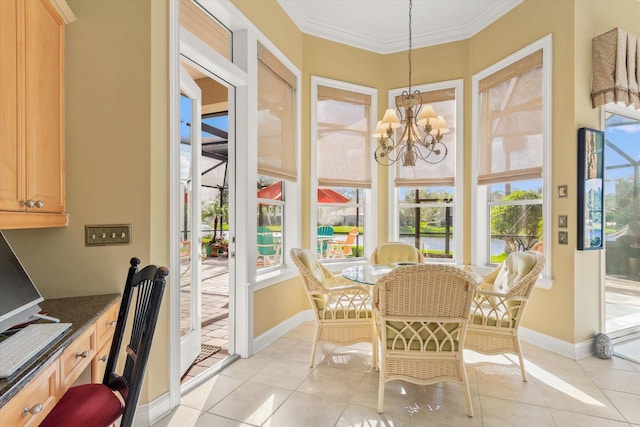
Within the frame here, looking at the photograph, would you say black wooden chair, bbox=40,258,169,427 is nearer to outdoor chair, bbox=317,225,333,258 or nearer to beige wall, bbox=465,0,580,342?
outdoor chair, bbox=317,225,333,258

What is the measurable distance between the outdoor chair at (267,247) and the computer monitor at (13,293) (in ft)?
6.68

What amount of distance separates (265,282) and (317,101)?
7.43ft

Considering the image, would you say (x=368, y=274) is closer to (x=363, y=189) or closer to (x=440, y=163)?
(x=363, y=189)

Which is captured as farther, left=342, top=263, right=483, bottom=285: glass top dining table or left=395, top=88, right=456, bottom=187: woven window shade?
left=395, top=88, right=456, bottom=187: woven window shade

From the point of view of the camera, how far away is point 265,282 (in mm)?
3254

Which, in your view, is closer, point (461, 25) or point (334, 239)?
point (461, 25)

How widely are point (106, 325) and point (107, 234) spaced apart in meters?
0.52

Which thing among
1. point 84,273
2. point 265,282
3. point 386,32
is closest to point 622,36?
point 386,32

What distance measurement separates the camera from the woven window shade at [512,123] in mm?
3363

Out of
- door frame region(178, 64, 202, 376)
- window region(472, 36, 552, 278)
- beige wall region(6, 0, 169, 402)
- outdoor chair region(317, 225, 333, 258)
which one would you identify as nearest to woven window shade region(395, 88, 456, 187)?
window region(472, 36, 552, 278)

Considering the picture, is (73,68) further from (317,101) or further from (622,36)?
(622,36)

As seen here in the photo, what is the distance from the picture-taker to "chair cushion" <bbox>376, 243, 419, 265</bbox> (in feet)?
12.2

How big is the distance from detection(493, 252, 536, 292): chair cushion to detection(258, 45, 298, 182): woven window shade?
7.42 ft

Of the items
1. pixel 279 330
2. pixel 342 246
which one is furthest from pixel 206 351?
pixel 342 246
